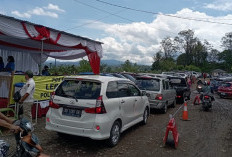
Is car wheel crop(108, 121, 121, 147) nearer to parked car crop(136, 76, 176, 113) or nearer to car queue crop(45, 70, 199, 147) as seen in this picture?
car queue crop(45, 70, 199, 147)

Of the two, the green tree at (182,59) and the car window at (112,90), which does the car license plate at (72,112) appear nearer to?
the car window at (112,90)

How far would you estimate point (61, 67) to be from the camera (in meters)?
27.3

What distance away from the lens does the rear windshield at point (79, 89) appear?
17.4ft

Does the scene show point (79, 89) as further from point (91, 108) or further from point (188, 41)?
point (188, 41)

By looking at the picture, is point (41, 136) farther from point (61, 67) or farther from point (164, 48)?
point (164, 48)

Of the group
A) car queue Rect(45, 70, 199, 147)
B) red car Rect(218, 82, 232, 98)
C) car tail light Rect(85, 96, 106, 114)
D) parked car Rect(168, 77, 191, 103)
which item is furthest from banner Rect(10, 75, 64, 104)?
red car Rect(218, 82, 232, 98)

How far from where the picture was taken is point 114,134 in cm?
565

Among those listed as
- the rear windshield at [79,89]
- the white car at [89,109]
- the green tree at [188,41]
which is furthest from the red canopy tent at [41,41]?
the green tree at [188,41]

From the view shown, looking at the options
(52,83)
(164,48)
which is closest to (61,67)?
(52,83)

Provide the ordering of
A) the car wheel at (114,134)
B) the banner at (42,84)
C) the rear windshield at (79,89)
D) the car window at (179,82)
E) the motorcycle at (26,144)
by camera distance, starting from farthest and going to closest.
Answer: the car window at (179,82) → the banner at (42,84) → the car wheel at (114,134) → the rear windshield at (79,89) → the motorcycle at (26,144)

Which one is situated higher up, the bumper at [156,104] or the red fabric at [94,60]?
the red fabric at [94,60]

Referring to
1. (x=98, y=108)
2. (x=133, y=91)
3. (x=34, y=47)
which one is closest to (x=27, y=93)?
(x=98, y=108)

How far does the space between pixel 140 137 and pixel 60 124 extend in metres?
2.56

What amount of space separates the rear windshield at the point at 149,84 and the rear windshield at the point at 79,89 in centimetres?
522
